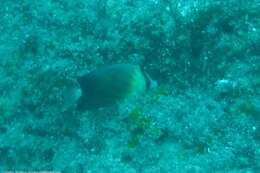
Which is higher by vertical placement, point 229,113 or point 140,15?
point 140,15

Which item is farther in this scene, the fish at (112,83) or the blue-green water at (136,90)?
the blue-green water at (136,90)

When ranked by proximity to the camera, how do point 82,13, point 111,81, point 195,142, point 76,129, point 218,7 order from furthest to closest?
point 82,13 → point 218,7 → point 76,129 → point 195,142 → point 111,81

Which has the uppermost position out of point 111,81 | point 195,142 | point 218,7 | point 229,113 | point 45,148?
point 218,7

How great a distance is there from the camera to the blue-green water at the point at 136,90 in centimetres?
316

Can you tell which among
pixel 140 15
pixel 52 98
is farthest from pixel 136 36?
pixel 52 98

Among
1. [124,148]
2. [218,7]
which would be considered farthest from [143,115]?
[218,7]

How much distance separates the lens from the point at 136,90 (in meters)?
3.04

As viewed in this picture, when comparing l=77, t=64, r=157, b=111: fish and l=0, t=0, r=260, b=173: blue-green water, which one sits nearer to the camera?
l=77, t=64, r=157, b=111: fish

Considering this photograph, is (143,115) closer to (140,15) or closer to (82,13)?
(140,15)

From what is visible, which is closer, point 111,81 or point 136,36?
point 111,81

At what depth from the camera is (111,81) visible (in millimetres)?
2988

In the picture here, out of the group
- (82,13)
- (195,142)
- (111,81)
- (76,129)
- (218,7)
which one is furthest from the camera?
(82,13)

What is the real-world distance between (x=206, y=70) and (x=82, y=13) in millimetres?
1355

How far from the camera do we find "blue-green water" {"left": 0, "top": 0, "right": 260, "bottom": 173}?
3156 mm
